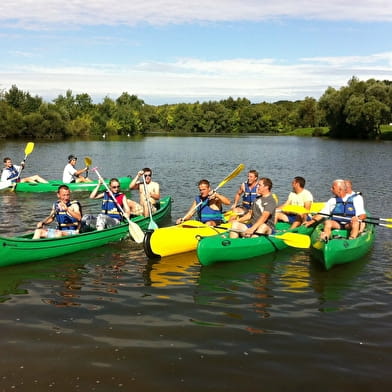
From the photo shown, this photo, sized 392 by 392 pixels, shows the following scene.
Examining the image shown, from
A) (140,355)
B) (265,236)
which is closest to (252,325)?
(140,355)

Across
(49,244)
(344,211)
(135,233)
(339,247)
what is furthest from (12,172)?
(339,247)

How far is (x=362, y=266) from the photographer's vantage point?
29.7 ft

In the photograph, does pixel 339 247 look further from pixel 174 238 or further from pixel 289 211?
pixel 174 238

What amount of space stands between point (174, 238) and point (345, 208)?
10.5 feet

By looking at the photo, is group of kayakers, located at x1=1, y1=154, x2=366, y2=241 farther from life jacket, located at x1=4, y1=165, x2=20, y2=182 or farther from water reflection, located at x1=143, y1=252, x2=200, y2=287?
life jacket, located at x1=4, y1=165, x2=20, y2=182

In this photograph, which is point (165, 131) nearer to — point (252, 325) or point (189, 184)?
point (189, 184)

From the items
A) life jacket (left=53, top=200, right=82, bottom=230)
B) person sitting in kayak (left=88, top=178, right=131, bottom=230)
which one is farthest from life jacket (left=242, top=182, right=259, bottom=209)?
life jacket (left=53, top=200, right=82, bottom=230)

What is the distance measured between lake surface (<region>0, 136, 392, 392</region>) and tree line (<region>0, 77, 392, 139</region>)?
56.0 metres

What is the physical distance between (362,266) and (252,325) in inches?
141

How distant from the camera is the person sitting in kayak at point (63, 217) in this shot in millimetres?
9055

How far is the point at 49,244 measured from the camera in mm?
8883

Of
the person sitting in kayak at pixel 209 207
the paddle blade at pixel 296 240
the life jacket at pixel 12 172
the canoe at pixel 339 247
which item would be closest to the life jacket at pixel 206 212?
the person sitting in kayak at pixel 209 207

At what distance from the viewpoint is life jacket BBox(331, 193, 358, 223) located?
30.6 feet

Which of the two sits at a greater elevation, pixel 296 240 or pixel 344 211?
pixel 344 211
